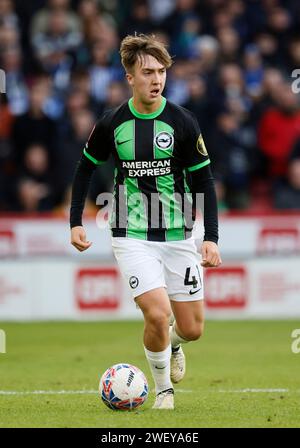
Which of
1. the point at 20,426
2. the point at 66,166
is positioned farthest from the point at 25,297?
the point at 20,426

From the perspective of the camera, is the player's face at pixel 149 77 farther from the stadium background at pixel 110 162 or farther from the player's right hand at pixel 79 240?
the stadium background at pixel 110 162

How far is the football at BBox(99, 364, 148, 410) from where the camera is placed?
7324 millimetres

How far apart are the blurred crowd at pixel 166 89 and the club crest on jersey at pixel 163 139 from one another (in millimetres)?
7346

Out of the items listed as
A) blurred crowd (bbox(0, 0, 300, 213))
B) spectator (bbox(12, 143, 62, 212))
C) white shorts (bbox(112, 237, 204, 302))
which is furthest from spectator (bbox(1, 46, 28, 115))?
white shorts (bbox(112, 237, 204, 302))

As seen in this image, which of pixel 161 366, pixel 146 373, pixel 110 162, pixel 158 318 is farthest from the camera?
pixel 110 162

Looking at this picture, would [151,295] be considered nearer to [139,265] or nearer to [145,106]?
[139,265]

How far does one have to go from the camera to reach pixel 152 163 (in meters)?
7.45

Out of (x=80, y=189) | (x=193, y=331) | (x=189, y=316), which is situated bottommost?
(x=193, y=331)

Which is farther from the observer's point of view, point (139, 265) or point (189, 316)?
point (189, 316)

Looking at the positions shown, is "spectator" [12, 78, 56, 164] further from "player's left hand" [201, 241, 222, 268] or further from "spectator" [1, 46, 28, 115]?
"player's left hand" [201, 241, 222, 268]

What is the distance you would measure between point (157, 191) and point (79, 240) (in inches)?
25.3

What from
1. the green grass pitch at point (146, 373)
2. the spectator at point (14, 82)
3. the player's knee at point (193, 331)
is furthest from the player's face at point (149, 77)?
the spectator at point (14, 82)

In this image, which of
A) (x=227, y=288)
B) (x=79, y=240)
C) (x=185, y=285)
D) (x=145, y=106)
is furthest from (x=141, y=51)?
(x=227, y=288)
